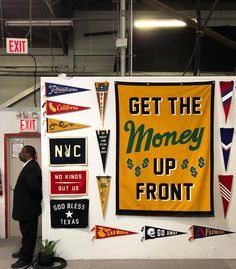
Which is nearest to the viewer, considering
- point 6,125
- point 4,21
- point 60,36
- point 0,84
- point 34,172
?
point 34,172

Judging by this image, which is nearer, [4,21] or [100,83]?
[100,83]

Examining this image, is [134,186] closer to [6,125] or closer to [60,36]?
[6,125]

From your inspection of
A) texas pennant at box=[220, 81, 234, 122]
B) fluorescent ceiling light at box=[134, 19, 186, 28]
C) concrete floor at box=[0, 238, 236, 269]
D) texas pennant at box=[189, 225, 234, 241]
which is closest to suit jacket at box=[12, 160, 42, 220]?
concrete floor at box=[0, 238, 236, 269]

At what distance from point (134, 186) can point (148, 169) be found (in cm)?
27

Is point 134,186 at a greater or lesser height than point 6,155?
lesser

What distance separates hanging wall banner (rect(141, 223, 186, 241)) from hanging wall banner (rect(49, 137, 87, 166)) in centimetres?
114

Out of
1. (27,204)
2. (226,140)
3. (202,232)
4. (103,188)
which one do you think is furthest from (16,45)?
(202,232)

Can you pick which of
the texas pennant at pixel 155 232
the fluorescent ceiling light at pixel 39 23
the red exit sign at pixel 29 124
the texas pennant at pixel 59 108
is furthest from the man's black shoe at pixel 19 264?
the fluorescent ceiling light at pixel 39 23

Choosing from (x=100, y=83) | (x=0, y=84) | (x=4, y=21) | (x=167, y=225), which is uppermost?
(x=4, y=21)

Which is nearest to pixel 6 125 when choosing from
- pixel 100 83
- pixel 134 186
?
pixel 100 83

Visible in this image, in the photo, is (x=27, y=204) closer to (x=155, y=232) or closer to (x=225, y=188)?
(x=155, y=232)

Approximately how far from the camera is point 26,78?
28.1ft

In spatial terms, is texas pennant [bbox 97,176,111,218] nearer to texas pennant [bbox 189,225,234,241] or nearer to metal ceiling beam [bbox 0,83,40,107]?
texas pennant [bbox 189,225,234,241]

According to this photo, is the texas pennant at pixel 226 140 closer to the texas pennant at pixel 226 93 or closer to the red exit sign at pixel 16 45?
the texas pennant at pixel 226 93
